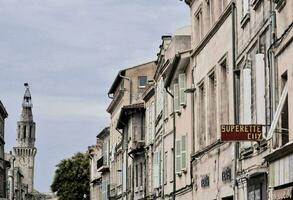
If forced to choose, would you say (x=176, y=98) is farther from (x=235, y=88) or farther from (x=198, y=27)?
(x=235, y=88)

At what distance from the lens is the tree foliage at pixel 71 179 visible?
381ft

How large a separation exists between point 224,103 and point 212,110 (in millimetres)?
2071

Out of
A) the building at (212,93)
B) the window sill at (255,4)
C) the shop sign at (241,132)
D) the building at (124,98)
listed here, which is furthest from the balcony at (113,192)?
the shop sign at (241,132)

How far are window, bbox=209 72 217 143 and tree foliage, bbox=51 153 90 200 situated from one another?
86.0 metres

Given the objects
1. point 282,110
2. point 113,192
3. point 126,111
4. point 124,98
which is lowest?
point 282,110

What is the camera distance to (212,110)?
30.6 metres

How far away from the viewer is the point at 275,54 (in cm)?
2080

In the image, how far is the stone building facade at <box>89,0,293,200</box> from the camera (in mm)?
20344

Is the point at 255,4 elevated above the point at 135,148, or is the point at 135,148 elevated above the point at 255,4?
the point at 135,148

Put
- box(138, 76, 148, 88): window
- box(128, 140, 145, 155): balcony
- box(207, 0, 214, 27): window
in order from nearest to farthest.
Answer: box(207, 0, 214, 27): window < box(128, 140, 145, 155): balcony < box(138, 76, 148, 88): window

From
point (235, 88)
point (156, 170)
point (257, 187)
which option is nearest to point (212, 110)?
point (235, 88)

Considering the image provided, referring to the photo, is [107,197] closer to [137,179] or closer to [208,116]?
[137,179]

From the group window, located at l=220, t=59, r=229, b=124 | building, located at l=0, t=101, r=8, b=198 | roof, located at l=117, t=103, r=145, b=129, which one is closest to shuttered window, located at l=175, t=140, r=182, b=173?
window, located at l=220, t=59, r=229, b=124

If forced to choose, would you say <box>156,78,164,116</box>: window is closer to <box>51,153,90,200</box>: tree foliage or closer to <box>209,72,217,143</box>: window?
<box>209,72,217,143</box>: window
